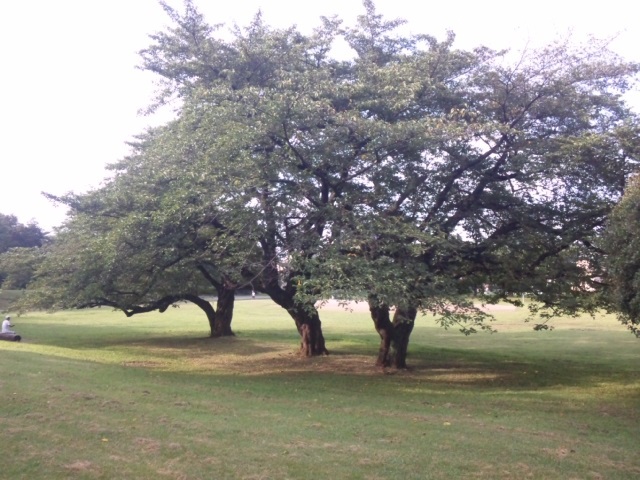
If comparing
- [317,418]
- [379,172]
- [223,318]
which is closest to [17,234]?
[223,318]

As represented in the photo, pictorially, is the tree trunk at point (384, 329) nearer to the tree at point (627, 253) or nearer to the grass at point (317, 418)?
the grass at point (317, 418)

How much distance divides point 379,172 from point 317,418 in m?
7.05

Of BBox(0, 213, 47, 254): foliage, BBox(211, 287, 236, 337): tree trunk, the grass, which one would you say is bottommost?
the grass

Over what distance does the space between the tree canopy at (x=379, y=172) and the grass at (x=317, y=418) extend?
7.24 feet

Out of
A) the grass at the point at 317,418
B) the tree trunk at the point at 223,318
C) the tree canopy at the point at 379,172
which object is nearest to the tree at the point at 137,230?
the tree canopy at the point at 379,172

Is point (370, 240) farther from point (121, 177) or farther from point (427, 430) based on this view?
point (121, 177)

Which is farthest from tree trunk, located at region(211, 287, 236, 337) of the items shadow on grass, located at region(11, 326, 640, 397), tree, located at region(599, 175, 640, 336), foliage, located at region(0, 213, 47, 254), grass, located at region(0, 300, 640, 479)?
foliage, located at region(0, 213, 47, 254)

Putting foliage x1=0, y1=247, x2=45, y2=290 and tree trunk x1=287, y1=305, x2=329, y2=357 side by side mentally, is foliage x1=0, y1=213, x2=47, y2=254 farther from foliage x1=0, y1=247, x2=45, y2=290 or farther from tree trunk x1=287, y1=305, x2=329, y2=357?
tree trunk x1=287, y1=305, x2=329, y2=357

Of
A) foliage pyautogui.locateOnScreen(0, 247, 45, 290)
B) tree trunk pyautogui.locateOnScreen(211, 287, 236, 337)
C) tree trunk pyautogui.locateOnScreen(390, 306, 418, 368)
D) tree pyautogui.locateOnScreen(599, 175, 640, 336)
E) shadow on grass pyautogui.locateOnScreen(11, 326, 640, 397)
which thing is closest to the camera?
tree pyautogui.locateOnScreen(599, 175, 640, 336)

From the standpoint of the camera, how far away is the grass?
764 centimetres

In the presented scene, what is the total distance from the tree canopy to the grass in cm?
221

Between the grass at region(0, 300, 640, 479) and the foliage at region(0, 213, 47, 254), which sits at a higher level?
the foliage at region(0, 213, 47, 254)

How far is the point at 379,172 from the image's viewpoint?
1586cm

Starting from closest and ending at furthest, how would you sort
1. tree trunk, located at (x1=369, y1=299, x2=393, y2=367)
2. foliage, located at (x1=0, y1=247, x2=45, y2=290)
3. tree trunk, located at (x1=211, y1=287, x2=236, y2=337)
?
tree trunk, located at (x1=369, y1=299, x2=393, y2=367)
foliage, located at (x1=0, y1=247, x2=45, y2=290)
tree trunk, located at (x1=211, y1=287, x2=236, y2=337)
